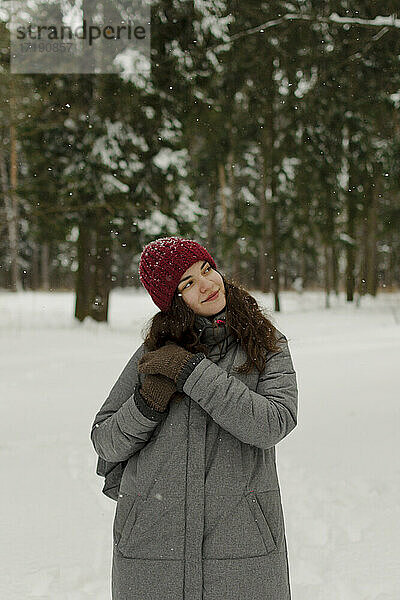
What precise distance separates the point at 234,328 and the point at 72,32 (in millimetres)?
12353

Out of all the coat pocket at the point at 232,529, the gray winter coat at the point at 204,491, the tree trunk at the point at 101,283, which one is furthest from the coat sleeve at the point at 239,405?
the tree trunk at the point at 101,283

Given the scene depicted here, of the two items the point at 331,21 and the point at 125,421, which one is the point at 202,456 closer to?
the point at 125,421

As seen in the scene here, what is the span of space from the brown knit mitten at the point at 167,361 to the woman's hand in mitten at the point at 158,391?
0.09 ft

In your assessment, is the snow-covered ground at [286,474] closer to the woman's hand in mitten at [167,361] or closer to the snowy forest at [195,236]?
the snowy forest at [195,236]

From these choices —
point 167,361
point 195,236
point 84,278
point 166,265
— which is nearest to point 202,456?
point 167,361

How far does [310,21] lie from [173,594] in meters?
6.83

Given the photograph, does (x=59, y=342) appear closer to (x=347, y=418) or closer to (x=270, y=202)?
(x=347, y=418)

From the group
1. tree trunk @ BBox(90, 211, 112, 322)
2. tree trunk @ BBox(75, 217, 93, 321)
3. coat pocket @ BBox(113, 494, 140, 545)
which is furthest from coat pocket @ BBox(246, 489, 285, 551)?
tree trunk @ BBox(75, 217, 93, 321)

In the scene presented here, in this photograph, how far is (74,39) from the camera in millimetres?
13234

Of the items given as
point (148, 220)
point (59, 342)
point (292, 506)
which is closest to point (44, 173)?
point (148, 220)

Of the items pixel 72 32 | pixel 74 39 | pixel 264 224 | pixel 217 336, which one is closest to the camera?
pixel 217 336

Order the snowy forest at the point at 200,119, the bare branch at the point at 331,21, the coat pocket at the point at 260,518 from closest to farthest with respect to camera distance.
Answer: the coat pocket at the point at 260,518 < the bare branch at the point at 331,21 < the snowy forest at the point at 200,119

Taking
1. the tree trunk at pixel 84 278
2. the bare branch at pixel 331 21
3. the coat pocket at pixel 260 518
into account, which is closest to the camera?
the coat pocket at pixel 260 518

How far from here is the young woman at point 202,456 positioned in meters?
2.05
